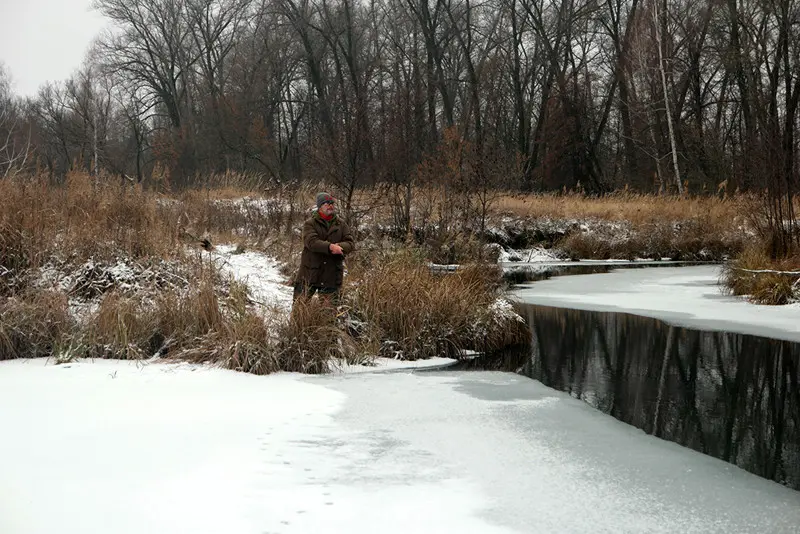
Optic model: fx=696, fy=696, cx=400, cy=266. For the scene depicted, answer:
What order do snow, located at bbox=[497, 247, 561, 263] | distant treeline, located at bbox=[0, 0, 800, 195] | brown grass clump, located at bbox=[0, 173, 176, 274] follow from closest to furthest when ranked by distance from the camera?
brown grass clump, located at bbox=[0, 173, 176, 274] → snow, located at bbox=[497, 247, 561, 263] → distant treeline, located at bbox=[0, 0, 800, 195]

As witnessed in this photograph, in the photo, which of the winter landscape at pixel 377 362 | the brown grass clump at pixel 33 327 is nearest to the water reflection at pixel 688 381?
the winter landscape at pixel 377 362

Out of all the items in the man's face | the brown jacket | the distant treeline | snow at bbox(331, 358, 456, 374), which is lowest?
snow at bbox(331, 358, 456, 374)

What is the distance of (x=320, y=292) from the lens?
274 inches

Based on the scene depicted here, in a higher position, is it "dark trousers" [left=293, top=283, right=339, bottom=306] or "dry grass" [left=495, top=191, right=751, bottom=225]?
"dry grass" [left=495, top=191, right=751, bottom=225]

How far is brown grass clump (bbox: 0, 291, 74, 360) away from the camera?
20.1 ft

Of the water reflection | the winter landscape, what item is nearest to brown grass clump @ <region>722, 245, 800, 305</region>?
the winter landscape

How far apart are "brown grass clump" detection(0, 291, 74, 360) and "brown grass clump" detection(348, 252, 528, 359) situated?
282 cm

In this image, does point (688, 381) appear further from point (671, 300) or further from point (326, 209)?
point (671, 300)

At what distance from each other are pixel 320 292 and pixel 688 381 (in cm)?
352

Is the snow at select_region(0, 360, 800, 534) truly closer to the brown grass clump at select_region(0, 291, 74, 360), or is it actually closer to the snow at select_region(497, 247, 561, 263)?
the brown grass clump at select_region(0, 291, 74, 360)

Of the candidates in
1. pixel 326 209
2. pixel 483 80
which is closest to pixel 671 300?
pixel 326 209

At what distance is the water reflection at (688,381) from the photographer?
4.45m

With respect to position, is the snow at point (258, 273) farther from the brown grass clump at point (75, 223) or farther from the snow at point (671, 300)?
the snow at point (671, 300)

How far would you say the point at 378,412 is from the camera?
4.96m
